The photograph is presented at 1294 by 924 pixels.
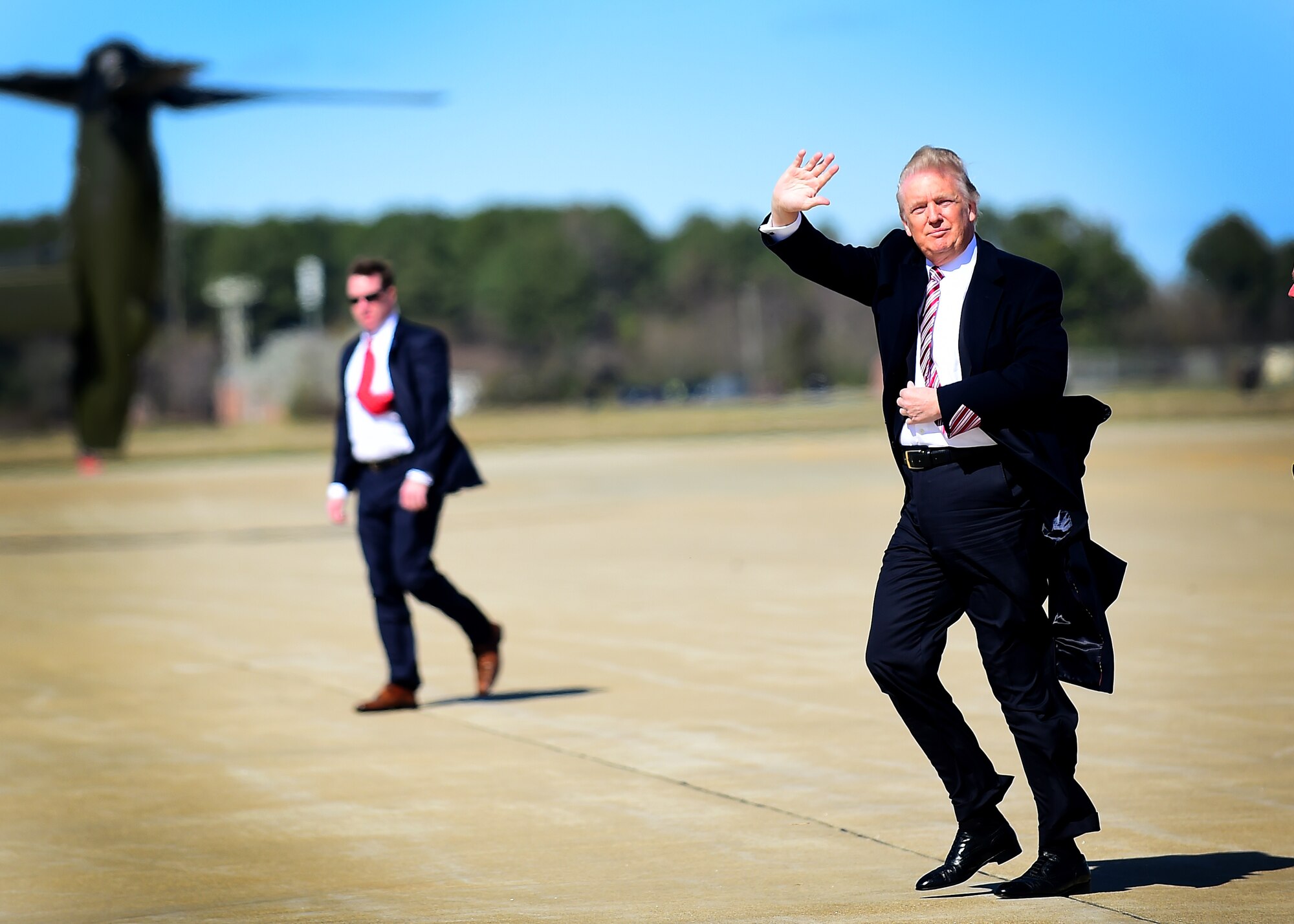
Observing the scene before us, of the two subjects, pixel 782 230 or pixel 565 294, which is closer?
pixel 782 230

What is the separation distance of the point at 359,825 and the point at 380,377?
9.53 ft

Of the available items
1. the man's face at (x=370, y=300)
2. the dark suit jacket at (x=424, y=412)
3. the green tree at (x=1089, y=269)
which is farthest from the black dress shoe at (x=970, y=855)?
the green tree at (x=1089, y=269)

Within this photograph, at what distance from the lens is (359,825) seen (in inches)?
262

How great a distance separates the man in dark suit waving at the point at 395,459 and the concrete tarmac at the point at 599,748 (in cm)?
49

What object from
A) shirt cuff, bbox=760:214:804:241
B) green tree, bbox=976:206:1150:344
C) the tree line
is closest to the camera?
shirt cuff, bbox=760:214:804:241

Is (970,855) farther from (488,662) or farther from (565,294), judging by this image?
(565,294)

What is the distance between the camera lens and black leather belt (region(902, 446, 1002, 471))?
5172mm

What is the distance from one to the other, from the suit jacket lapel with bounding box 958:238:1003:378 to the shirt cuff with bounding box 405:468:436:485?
4098mm

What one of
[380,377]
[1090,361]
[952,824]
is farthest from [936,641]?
[1090,361]

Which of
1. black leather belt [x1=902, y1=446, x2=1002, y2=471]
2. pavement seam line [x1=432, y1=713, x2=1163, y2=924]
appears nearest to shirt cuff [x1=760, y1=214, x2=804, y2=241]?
black leather belt [x1=902, y1=446, x2=1002, y2=471]

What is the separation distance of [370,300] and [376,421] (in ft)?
1.98

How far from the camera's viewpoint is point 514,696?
9555 mm

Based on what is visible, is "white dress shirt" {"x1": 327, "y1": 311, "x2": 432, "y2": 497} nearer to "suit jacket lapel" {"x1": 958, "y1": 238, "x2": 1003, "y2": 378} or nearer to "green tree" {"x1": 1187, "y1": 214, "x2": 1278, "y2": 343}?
"suit jacket lapel" {"x1": 958, "y1": 238, "x2": 1003, "y2": 378}

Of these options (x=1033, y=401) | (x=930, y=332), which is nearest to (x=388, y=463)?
(x=930, y=332)
